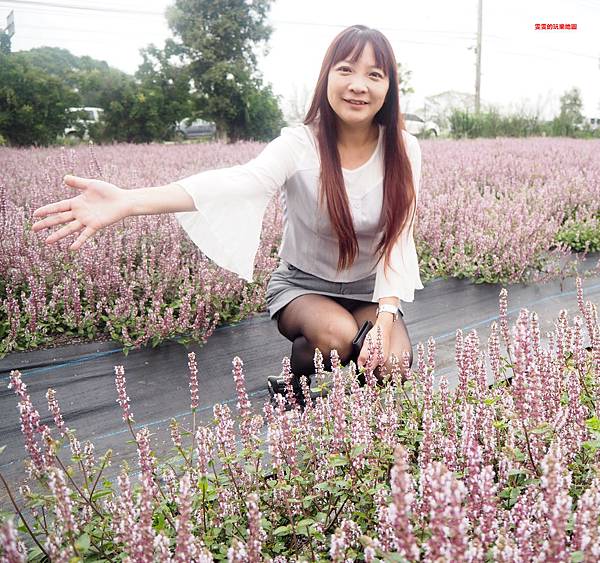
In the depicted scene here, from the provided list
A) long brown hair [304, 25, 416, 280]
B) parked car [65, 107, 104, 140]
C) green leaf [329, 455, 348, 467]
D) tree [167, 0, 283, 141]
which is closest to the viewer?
green leaf [329, 455, 348, 467]

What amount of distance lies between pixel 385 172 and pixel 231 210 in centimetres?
78

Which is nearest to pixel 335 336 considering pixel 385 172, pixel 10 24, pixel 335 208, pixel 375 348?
pixel 335 208

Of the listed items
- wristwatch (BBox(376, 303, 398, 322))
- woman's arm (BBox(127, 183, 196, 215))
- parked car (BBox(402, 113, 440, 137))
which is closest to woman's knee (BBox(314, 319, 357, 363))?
wristwatch (BBox(376, 303, 398, 322))

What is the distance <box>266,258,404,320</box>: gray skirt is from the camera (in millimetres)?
2898

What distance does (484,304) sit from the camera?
14.8 ft

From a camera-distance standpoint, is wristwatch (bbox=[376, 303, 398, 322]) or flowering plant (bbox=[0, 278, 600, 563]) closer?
flowering plant (bbox=[0, 278, 600, 563])

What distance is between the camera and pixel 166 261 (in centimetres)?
392

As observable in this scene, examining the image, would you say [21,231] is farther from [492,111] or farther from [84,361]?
[492,111]

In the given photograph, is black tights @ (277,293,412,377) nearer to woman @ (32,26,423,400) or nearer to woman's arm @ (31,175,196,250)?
woman @ (32,26,423,400)

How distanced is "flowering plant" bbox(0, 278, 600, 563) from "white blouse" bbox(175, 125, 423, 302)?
2.52 ft

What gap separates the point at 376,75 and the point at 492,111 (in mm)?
23432

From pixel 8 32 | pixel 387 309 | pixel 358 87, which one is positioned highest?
pixel 8 32

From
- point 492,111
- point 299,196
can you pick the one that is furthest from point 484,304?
point 492,111

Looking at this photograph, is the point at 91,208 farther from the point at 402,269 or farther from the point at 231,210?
the point at 402,269
